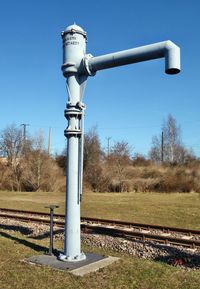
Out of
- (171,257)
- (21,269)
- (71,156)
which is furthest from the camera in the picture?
(171,257)

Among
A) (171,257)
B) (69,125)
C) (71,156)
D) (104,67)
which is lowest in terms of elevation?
(171,257)

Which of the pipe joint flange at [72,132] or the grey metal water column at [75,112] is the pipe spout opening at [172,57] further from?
the pipe joint flange at [72,132]

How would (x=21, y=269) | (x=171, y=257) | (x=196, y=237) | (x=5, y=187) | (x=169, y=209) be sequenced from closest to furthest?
1. (x=21, y=269)
2. (x=171, y=257)
3. (x=196, y=237)
4. (x=169, y=209)
5. (x=5, y=187)

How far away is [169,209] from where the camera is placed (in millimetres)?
23891

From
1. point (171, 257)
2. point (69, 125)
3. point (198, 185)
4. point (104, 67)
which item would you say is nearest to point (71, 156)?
point (69, 125)

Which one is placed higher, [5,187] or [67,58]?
[67,58]

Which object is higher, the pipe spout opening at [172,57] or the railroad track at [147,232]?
the pipe spout opening at [172,57]

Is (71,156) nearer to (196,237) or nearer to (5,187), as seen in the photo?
(196,237)

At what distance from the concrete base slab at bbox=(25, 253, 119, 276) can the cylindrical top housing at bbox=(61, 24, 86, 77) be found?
14.1 feet

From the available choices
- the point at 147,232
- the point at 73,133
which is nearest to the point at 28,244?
the point at 73,133

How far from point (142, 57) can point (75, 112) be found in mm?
1962

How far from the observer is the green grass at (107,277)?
745cm

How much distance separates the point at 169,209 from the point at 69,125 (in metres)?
16.2

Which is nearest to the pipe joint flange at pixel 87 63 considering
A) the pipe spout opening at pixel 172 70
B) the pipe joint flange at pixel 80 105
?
the pipe joint flange at pixel 80 105
